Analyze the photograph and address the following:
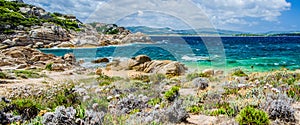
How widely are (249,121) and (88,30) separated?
8639cm

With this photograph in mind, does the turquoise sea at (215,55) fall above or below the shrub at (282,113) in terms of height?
below

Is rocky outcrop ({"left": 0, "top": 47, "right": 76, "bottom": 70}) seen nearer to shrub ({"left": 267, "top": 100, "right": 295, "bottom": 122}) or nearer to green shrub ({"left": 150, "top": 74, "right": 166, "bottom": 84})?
green shrub ({"left": 150, "top": 74, "right": 166, "bottom": 84})

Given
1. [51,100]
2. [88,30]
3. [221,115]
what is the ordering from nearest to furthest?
[221,115], [51,100], [88,30]

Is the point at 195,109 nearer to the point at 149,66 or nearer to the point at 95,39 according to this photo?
the point at 149,66

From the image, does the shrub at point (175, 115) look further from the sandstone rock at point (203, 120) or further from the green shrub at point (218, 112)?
the green shrub at point (218, 112)

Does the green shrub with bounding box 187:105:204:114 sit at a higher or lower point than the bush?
lower

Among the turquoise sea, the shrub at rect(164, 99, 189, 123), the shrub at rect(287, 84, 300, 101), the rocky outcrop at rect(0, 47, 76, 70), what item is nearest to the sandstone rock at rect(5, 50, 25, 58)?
the rocky outcrop at rect(0, 47, 76, 70)

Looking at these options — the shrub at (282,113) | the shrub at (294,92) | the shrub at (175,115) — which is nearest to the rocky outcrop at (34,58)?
the shrub at (294,92)

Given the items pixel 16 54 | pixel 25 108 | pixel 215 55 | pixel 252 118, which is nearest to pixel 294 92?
pixel 252 118

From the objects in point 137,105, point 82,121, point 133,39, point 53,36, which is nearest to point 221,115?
point 137,105

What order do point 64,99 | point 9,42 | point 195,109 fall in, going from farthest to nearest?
1. point 9,42
2. point 64,99
3. point 195,109

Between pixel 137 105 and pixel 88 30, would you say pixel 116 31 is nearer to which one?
pixel 88 30

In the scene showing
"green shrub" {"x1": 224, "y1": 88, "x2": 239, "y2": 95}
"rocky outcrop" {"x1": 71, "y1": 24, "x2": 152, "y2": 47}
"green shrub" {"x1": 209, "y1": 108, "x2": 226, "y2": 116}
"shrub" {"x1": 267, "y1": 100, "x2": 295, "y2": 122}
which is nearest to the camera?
"shrub" {"x1": 267, "y1": 100, "x2": 295, "y2": 122}

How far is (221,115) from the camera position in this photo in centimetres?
670
